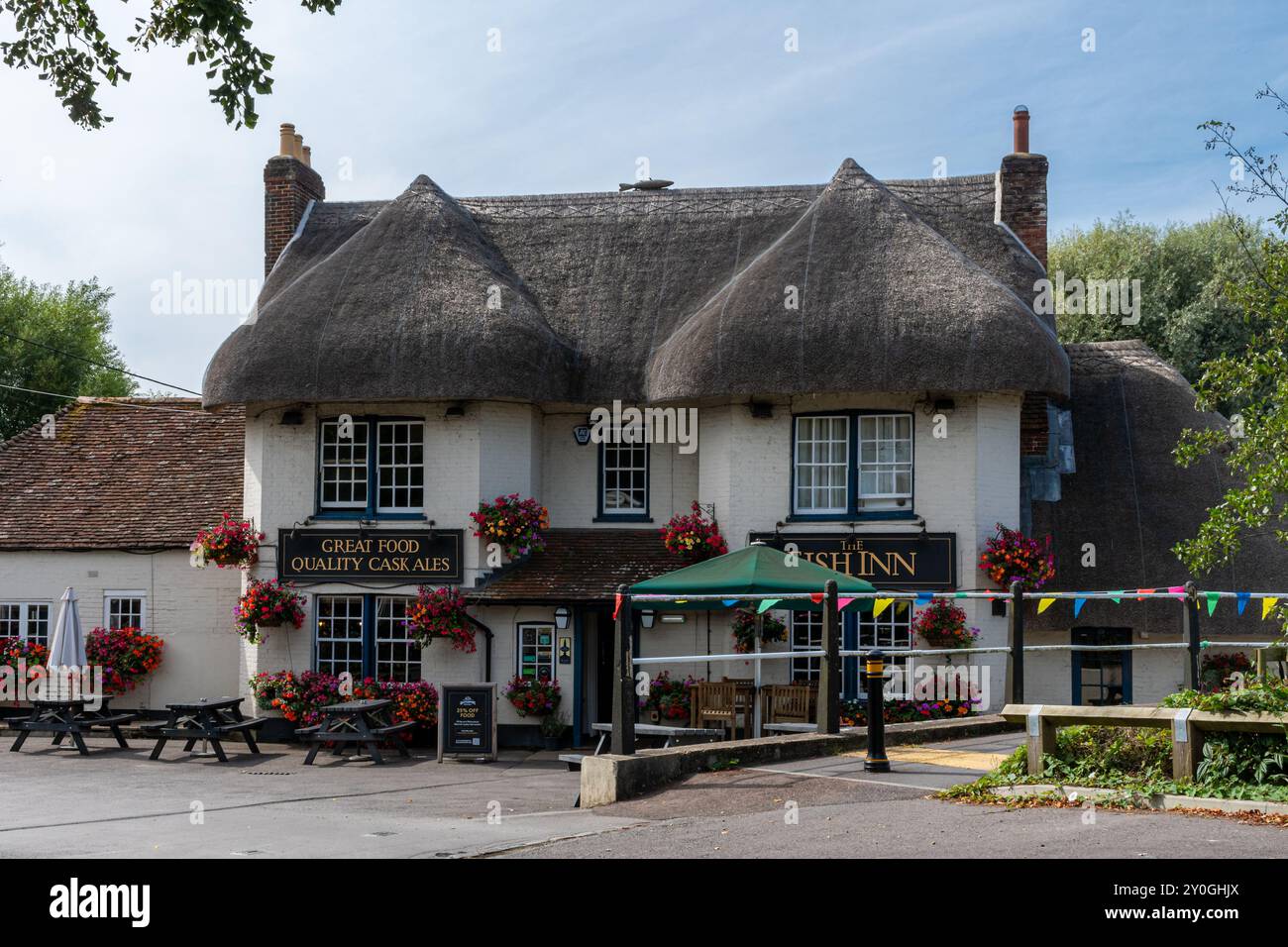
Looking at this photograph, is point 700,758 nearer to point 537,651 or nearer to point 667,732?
point 667,732

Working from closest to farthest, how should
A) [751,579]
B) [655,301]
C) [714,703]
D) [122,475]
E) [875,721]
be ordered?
[875,721] → [751,579] → [714,703] → [655,301] → [122,475]

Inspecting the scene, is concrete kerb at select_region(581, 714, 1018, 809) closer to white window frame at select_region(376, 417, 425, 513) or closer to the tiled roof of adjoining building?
white window frame at select_region(376, 417, 425, 513)

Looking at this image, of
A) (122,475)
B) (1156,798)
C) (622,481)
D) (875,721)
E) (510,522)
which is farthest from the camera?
(122,475)

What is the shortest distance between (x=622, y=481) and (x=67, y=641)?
27.6 ft

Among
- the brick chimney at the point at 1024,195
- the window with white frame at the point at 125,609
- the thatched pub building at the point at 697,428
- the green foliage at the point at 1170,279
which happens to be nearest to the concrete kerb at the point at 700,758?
the thatched pub building at the point at 697,428

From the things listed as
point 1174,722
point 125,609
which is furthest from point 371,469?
point 1174,722

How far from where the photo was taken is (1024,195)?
22984 mm

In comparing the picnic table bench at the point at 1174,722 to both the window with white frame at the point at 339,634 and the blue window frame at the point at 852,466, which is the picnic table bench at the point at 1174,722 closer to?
the blue window frame at the point at 852,466

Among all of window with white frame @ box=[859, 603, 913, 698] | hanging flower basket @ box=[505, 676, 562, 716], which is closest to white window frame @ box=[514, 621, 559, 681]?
hanging flower basket @ box=[505, 676, 562, 716]

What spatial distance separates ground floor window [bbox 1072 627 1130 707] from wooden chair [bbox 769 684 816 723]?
14.7ft

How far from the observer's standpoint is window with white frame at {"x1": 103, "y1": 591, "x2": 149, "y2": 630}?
76.0 ft

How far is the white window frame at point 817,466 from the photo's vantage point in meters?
20.4

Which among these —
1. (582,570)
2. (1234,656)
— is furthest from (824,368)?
(1234,656)

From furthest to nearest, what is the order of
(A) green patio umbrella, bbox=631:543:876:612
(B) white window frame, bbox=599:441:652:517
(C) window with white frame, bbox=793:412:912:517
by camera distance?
(B) white window frame, bbox=599:441:652:517
(C) window with white frame, bbox=793:412:912:517
(A) green patio umbrella, bbox=631:543:876:612
